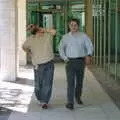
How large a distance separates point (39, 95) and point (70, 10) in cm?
1714

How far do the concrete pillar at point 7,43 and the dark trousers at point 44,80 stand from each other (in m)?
5.36

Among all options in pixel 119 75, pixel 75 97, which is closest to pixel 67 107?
pixel 75 97

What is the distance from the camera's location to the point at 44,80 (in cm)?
1073

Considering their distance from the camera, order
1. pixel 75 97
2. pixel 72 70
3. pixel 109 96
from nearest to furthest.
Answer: pixel 72 70 → pixel 75 97 → pixel 109 96

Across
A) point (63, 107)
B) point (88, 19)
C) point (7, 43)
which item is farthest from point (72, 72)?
point (88, 19)

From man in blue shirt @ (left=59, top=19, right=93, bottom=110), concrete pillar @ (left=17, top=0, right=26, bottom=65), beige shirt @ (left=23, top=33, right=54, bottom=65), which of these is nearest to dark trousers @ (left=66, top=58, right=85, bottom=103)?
man in blue shirt @ (left=59, top=19, right=93, bottom=110)

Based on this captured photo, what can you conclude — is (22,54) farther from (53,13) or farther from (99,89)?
(99,89)

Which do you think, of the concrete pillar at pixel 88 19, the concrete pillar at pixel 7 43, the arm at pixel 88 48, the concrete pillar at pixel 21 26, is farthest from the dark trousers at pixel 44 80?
the concrete pillar at pixel 88 19

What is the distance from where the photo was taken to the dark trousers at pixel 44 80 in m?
10.7

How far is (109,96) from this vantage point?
40.9 ft

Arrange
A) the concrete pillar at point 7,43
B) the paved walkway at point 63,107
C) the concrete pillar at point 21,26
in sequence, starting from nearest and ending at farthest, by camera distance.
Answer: the paved walkway at point 63,107 → the concrete pillar at point 7,43 → the concrete pillar at point 21,26

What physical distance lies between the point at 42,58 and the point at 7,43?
18.6 ft

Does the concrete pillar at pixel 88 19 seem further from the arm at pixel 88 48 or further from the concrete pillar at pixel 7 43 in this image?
the arm at pixel 88 48

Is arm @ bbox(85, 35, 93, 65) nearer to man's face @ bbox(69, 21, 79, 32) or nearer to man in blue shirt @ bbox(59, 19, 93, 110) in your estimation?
man in blue shirt @ bbox(59, 19, 93, 110)
